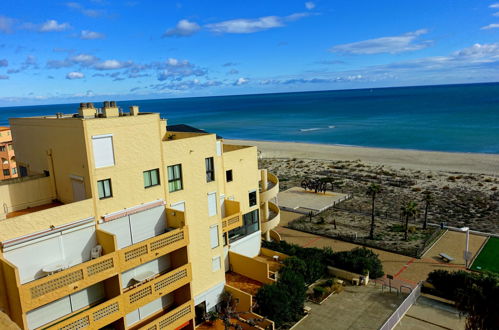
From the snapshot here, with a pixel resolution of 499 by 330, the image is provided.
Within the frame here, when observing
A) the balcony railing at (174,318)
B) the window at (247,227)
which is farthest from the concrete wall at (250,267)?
the balcony railing at (174,318)

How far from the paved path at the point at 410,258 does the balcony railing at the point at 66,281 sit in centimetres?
2332

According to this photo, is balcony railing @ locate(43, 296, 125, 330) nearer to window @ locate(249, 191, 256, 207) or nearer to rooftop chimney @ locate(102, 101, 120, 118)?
rooftop chimney @ locate(102, 101, 120, 118)

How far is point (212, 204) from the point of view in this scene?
81.0 feet

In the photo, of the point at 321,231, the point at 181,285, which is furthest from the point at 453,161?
the point at 181,285

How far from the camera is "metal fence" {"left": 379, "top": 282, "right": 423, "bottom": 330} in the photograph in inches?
917

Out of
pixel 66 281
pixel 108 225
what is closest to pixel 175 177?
pixel 108 225

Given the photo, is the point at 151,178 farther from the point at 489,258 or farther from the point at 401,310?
the point at 489,258

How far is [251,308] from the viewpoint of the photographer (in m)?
24.1

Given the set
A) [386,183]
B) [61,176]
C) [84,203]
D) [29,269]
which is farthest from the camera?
[386,183]

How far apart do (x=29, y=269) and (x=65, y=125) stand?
22.3 feet

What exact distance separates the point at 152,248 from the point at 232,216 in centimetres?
975

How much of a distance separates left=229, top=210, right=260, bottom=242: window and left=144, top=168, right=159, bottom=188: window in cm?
1077

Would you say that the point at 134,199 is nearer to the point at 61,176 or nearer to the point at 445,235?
the point at 61,176

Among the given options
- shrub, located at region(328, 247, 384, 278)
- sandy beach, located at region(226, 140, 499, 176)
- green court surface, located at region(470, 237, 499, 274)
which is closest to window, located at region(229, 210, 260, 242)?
shrub, located at region(328, 247, 384, 278)
